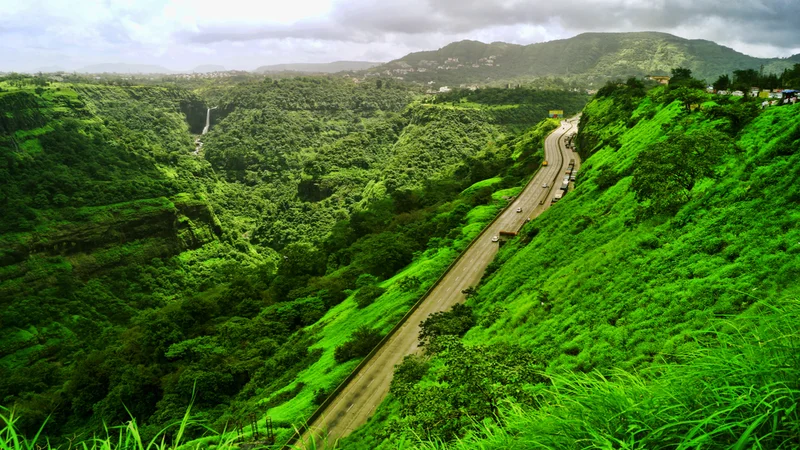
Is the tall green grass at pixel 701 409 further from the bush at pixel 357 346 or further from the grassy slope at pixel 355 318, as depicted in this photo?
the bush at pixel 357 346

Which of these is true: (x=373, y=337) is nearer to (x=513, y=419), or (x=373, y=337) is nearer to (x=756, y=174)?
(x=756, y=174)

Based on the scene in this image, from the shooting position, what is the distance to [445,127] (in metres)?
136

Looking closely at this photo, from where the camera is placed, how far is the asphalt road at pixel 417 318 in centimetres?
2633

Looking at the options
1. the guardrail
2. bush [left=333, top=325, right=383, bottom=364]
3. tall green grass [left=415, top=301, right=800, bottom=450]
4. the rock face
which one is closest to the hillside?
tall green grass [left=415, top=301, right=800, bottom=450]

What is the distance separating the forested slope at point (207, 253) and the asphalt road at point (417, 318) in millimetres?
1704

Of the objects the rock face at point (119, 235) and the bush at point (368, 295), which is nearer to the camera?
the bush at point (368, 295)

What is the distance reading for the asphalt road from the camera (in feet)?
86.4

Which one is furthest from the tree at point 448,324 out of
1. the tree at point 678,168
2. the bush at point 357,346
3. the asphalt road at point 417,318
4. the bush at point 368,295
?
the tree at point 678,168

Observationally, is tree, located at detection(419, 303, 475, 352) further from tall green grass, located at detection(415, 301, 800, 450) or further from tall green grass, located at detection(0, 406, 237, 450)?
tall green grass, located at detection(0, 406, 237, 450)

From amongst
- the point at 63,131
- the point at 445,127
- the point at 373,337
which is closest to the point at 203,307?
the point at 373,337

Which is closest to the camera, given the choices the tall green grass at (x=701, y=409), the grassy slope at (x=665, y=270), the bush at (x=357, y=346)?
the tall green grass at (x=701, y=409)

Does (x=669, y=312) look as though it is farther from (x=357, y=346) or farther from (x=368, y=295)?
(x=368, y=295)

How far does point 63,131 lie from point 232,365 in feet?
337

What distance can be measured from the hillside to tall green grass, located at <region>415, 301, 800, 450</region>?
2 cm
